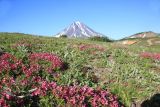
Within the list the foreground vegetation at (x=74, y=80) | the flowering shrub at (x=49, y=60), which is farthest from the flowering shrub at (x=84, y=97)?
the flowering shrub at (x=49, y=60)

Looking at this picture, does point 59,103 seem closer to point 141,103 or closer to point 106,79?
point 141,103

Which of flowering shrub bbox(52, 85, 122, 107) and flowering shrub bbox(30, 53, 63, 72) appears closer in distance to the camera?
flowering shrub bbox(52, 85, 122, 107)

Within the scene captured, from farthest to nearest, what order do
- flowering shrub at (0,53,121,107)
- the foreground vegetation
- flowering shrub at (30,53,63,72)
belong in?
flowering shrub at (30,53,63,72) < the foreground vegetation < flowering shrub at (0,53,121,107)

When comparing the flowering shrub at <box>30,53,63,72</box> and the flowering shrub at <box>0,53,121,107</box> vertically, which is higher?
the flowering shrub at <box>30,53,63,72</box>

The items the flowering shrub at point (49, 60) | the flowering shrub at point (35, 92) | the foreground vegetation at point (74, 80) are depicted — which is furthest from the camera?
the flowering shrub at point (49, 60)

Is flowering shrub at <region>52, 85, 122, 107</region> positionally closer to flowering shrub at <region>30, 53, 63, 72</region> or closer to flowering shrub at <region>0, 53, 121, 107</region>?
flowering shrub at <region>0, 53, 121, 107</region>

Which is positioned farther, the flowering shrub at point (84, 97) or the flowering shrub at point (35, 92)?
the flowering shrub at point (84, 97)

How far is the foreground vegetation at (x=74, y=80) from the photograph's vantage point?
10453mm

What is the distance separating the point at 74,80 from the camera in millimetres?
13078

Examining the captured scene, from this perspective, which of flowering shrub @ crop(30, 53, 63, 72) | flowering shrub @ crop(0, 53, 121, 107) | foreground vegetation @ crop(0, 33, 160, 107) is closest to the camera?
flowering shrub @ crop(0, 53, 121, 107)

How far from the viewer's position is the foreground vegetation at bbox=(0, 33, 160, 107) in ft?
34.3

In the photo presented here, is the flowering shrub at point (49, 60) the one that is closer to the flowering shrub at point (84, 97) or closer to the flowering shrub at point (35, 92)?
the flowering shrub at point (35, 92)

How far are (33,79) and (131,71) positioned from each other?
6.60 meters

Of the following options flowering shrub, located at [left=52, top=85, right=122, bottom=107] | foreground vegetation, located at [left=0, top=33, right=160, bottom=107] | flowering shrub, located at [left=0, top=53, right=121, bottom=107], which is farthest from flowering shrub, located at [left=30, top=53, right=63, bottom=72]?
flowering shrub, located at [left=52, top=85, right=122, bottom=107]
